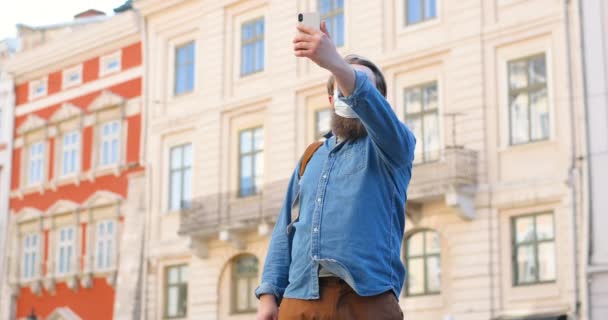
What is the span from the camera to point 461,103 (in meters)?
21.7

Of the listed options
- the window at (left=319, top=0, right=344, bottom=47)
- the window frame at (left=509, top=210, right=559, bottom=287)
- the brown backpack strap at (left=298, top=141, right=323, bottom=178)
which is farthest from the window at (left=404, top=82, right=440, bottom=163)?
the brown backpack strap at (left=298, top=141, right=323, bottom=178)

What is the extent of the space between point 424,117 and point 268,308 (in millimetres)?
18845

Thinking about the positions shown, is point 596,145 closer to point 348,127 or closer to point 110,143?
point 110,143

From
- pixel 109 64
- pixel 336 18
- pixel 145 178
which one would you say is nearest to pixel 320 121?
pixel 336 18

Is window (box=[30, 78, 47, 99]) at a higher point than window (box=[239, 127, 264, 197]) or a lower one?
higher

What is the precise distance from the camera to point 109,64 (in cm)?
3086

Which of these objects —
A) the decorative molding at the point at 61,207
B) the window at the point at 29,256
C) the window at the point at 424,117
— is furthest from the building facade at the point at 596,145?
the window at the point at 29,256

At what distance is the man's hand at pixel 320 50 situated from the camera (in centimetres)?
312

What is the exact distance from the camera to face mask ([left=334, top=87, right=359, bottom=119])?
3.33m

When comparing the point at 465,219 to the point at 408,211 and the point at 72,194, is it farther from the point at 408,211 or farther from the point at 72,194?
the point at 72,194

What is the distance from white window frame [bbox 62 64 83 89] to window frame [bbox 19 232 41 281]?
4290 mm

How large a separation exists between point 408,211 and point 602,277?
433cm

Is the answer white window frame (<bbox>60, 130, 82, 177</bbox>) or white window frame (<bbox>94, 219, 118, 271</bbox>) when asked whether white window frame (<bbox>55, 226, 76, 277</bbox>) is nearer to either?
white window frame (<bbox>94, 219, 118, 271</bbox>)

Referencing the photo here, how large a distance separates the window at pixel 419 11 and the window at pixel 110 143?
1005cm
